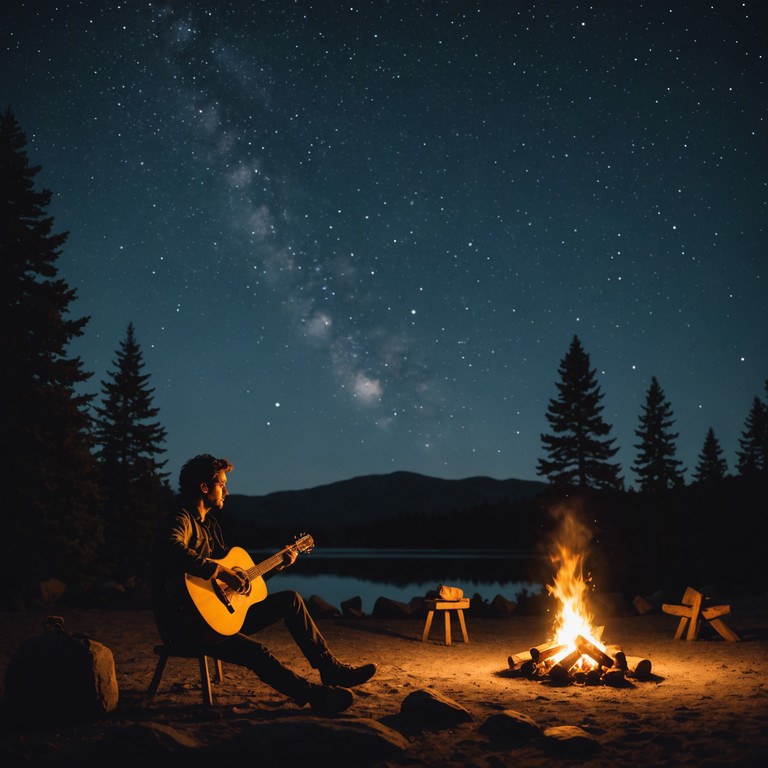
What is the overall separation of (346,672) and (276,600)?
911 millimetres

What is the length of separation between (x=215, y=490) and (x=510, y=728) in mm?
3250

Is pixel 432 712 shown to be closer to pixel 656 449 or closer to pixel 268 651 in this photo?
pixel 268 651

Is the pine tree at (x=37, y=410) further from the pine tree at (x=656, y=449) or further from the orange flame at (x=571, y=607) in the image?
the pine tree at (x=656, y=449)

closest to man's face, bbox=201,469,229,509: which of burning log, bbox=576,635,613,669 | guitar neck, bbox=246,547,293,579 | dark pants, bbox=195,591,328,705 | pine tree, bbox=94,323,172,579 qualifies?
guitar neck, bbox=246,547,293,579

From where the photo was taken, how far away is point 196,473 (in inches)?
245

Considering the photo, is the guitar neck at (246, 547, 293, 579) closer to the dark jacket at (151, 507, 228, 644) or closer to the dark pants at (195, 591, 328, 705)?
the dark pants at (195, 591, 328, 705)

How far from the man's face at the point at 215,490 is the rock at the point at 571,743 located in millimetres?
3408

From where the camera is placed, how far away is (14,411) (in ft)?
53.3

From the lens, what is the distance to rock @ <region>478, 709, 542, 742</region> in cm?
500

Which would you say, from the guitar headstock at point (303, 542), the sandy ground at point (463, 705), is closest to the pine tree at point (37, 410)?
the sandy ground at point (463, 705)

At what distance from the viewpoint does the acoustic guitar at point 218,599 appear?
214 inches

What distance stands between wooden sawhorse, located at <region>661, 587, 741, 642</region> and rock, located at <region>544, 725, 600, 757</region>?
7046 mm

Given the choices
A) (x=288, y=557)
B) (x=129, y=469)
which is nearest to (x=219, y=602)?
(x=288, y=557)

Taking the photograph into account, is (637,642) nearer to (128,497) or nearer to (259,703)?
(259,703)
